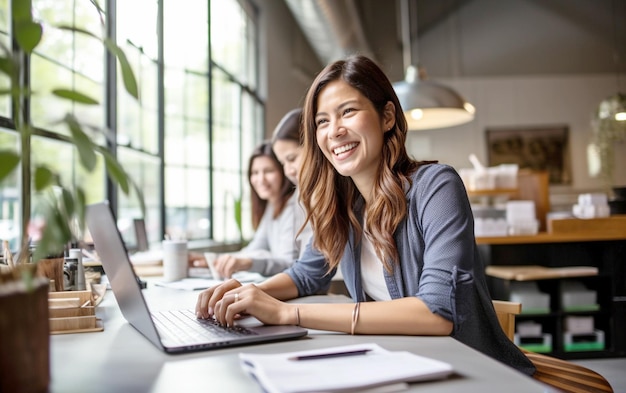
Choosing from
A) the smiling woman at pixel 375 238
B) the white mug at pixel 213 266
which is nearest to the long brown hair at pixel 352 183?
the smiling woman at pixel 375 238

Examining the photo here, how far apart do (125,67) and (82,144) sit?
0.18 metres

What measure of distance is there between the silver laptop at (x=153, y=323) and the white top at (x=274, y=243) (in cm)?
113

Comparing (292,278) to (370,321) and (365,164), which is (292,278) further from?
(370,321)

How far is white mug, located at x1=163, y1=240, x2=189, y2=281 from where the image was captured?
7.36 feet

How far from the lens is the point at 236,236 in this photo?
20.6ft

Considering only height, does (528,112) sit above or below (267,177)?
above

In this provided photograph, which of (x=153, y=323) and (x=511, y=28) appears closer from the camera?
(x=153, y=323)

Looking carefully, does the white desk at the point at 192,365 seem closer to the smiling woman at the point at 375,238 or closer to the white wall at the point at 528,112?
the smiling woman at the point at 375,238

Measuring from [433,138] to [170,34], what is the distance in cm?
528

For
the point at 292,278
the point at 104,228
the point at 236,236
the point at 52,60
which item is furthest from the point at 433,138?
the point at 104,228

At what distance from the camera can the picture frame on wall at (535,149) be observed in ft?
28.5

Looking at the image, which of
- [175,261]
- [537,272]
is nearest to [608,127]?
[537,272]

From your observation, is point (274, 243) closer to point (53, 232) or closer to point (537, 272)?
point (537, 272)

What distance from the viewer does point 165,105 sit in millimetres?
4559
